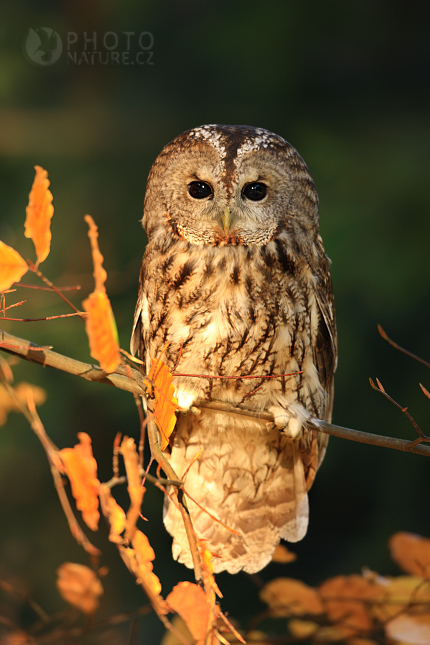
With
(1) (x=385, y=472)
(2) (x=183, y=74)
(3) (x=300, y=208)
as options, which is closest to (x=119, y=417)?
(1) (x=385, y=472)

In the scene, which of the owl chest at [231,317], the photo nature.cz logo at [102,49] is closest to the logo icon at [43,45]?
the photo nature.cz logo at [102,49]

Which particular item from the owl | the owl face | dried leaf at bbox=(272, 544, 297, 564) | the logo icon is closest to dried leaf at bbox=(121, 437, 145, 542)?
the owl

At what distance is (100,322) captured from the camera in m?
0.46

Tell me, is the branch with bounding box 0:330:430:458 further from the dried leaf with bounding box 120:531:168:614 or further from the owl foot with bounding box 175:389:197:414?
the owl foot with bounding box 175:389:197:414

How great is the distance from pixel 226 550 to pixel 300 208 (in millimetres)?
798

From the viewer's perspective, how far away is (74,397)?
2107 millimetres

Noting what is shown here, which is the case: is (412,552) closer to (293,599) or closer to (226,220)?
(293,599)

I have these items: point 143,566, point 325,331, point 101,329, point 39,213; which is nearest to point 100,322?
point 101,329

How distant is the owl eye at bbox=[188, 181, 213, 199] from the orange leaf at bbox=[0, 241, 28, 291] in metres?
0.57

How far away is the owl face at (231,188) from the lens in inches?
39.3

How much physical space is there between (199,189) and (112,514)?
2.30 feet

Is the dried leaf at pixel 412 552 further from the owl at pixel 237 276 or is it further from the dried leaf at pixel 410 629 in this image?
the owl at pixel 237 276

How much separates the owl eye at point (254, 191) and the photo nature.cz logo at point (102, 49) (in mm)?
1478

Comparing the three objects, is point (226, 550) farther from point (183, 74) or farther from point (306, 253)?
point (183, 74)
